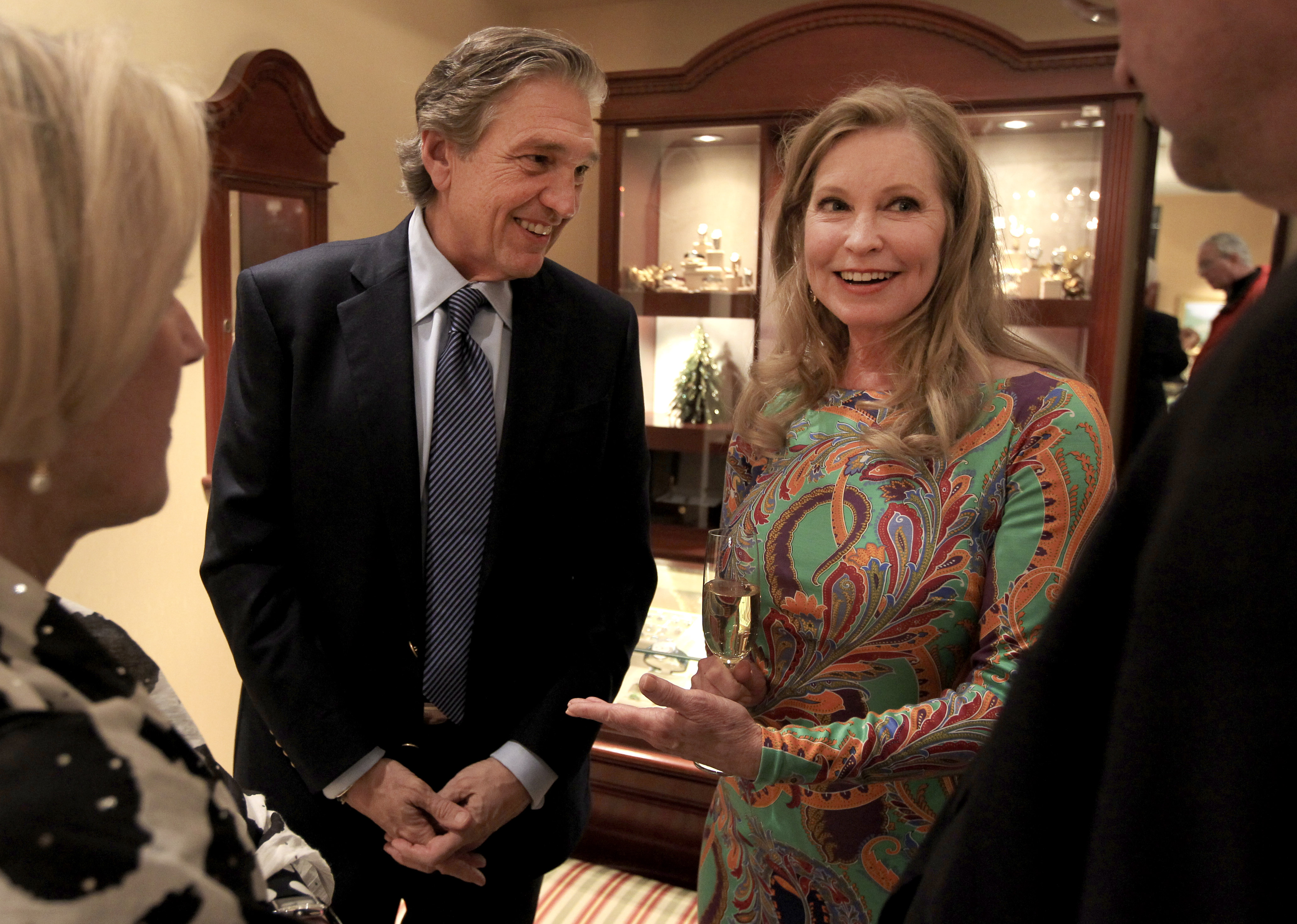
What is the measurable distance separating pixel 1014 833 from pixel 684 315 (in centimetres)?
379

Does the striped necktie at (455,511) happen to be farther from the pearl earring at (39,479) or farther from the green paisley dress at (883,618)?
the pearl earring at (39,479)

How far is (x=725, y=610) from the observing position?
55.3 inches

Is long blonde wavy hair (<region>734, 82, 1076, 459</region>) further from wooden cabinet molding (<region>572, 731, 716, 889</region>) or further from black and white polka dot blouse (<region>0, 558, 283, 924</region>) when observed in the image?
wooden cabinet molding (<region>572, 731, 716, 889</region>)

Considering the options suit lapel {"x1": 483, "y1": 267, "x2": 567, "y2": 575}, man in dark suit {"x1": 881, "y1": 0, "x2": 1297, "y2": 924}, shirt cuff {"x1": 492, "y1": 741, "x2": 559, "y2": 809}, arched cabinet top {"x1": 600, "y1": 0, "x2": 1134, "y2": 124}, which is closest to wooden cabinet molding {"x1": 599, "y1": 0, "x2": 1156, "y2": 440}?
arched cabinet top {"x1": 600, "y1": 0, "x2": 1134, "y2": 124}

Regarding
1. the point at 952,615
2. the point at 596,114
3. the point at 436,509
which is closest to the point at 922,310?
the point at 952,615

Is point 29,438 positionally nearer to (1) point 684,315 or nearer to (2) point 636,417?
(2) point 636,417

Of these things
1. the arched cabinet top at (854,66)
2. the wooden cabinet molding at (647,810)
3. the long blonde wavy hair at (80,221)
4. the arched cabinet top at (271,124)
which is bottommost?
the wooden cabinet molding at (647,810)

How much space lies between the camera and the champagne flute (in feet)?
4.62

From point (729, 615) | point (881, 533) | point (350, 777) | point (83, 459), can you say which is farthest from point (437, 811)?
point (83, 459)

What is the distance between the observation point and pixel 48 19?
8.67 ft

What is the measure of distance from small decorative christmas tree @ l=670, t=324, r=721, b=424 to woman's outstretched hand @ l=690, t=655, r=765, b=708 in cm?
281

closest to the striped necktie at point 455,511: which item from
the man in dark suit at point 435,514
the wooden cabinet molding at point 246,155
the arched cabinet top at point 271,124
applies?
the man in dark suit at point 435,514

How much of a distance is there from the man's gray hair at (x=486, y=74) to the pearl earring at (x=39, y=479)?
107 cm

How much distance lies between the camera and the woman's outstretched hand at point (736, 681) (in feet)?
4.79
